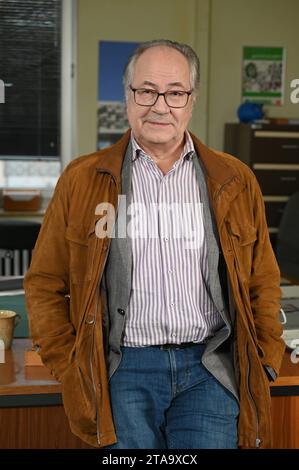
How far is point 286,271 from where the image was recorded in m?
5.09

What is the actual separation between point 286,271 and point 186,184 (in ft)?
11.4

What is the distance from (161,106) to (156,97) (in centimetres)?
3

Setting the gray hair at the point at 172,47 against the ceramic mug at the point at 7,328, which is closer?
the gray hair at the point at 172,47

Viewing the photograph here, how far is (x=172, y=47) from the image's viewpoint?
170cm

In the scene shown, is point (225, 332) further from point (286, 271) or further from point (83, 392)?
point (286, 271)

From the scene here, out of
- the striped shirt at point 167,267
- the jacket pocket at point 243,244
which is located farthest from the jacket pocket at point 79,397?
the jacket pocket at point 243,244

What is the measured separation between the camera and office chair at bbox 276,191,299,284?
533cm

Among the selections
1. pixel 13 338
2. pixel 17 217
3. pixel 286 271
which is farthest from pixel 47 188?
pixel 13 338

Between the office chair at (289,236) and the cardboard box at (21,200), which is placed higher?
→ the cardboard box at (21,200)

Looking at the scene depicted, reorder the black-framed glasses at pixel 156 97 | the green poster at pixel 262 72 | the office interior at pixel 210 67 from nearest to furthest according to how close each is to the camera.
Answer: the black-framed glasses at pixel 156 97, the office interior at pixel 210 67, the green poster at pixel 262 72

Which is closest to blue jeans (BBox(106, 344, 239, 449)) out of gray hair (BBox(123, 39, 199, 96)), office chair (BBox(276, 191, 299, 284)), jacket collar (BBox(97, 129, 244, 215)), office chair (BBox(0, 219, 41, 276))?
jacket collar (BBox(97, 129, 244, 215))

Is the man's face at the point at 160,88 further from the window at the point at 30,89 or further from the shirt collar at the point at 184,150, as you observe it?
the window at the point at 30,89

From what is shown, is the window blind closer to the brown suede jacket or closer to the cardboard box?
the cardboard box

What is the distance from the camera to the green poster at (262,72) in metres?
5.70
